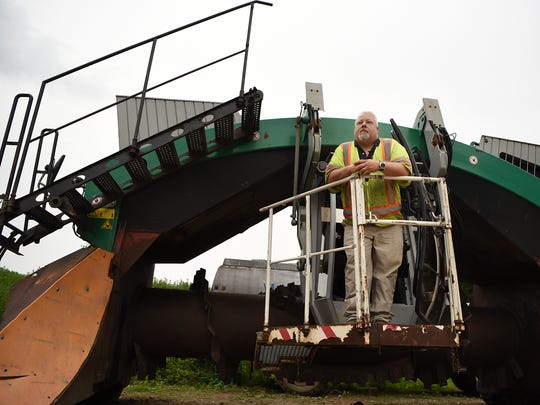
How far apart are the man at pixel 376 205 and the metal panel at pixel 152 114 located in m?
1.81

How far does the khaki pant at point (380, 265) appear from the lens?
4.07 metres

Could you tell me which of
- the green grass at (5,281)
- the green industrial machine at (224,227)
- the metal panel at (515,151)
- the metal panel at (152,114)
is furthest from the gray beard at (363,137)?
the green grass at (5,281)

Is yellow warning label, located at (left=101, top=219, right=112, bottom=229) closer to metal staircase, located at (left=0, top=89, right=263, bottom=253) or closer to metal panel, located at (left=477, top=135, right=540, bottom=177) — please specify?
metal staircase, located at (left=0, top=89, right=263, bottom=253)

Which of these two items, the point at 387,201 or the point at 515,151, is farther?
the point at 515,151

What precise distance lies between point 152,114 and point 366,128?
2859 mm

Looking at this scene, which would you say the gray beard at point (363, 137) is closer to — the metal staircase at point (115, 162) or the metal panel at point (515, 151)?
the metal staircase at point (115, 162)

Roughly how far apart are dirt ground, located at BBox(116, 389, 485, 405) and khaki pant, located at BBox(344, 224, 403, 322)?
4399mm

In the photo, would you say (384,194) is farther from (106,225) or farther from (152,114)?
(152,114)

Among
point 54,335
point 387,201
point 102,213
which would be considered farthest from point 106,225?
point 387,201

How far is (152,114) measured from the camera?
6059 millimetres

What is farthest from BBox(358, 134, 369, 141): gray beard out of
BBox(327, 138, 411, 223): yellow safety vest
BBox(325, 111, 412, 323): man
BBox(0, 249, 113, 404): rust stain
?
BBox(0, 249, 113, 404): rust stain

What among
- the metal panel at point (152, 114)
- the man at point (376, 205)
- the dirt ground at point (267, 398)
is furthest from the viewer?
the dirt ground at point (267, 398)

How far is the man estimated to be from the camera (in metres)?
4.04

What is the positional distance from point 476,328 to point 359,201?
348cm
